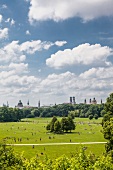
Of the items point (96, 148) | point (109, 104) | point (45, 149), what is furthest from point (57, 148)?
point (109, 104)

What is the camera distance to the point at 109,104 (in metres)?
67.1

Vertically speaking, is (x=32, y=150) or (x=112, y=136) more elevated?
(x=112, y=136)

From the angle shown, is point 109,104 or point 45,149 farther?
point 45,149

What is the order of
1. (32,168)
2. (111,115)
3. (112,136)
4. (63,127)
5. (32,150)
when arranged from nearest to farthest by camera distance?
(32,168)
(112,136)
(111,115)
(32,150)
(63,127)

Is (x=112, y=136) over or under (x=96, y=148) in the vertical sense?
over

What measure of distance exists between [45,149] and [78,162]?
48911mm

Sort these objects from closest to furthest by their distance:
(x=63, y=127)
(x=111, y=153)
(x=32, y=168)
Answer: (x=32, y=168), (x=111, y=153), (x=63, y=127)

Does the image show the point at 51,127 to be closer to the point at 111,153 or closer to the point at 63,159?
the point at 111,153

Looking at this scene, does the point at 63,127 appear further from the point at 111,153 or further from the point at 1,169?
the point at 1,169

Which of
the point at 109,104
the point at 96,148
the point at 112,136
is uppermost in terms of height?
the point at 109,104

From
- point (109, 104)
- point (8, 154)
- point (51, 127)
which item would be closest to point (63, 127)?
point (51, 127)

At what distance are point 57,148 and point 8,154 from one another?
4339 centimetres

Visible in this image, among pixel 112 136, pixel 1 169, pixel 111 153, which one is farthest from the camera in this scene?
pixel 112 136

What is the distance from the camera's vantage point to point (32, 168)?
98.3ft
